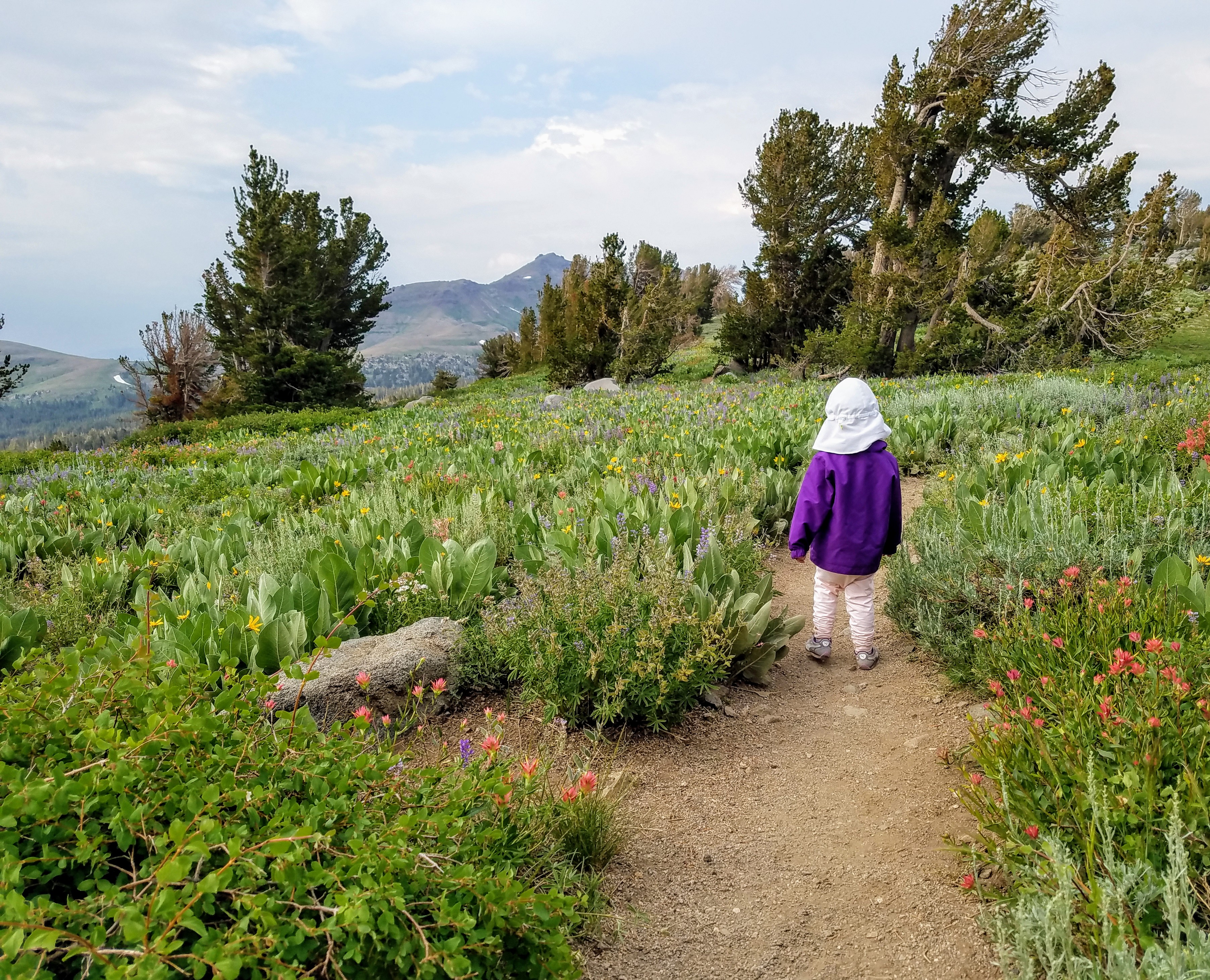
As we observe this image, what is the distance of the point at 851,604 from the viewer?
4281 millimetres

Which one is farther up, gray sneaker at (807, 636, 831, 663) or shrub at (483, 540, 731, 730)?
shrub at (483, 540, 731, 730)

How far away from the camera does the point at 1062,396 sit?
10.3m

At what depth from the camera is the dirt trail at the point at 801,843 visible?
6.98ft

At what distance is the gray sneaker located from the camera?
4.32 meters

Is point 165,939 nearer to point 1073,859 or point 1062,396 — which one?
point 1073,859

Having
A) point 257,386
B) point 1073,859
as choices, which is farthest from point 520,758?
point 257,386

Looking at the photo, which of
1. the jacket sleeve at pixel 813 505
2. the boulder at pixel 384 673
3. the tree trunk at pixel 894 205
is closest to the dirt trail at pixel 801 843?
the jacket sleeve at pixel 813 505

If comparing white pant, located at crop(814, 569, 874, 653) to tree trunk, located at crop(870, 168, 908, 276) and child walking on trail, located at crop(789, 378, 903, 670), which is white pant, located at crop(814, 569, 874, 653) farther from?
tree trunk, located at crop(870, 168, 908, 276)

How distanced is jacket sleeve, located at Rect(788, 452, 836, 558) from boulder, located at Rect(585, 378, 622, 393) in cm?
1835

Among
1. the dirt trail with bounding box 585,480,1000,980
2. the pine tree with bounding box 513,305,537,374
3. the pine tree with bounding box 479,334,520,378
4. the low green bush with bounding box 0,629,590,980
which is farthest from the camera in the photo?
the pine tree with bounding box 479,334,520,378

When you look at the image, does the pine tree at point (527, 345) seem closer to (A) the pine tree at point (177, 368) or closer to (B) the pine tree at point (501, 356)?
(B) the pine tree at point (501, 356)

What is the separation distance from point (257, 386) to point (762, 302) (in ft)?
65.1

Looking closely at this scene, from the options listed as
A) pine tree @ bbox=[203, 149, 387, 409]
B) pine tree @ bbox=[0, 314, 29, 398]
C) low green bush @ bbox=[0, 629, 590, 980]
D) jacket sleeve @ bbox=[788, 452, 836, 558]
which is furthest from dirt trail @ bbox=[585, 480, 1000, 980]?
pine tree @ bbox=[0, 314, 29, 398]

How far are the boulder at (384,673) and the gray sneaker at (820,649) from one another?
7.08 ft
